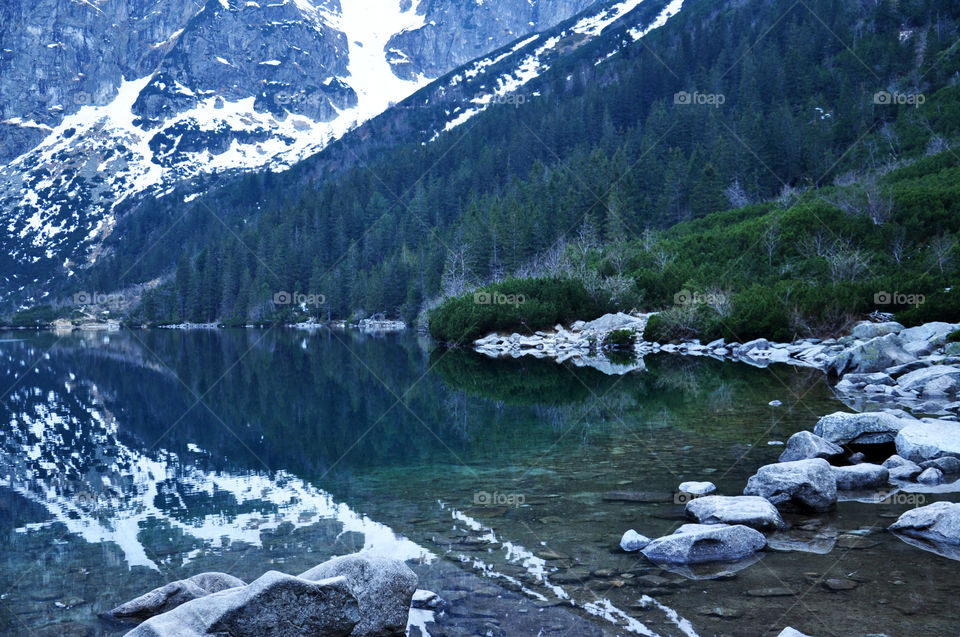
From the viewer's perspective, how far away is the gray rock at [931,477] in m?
9.04

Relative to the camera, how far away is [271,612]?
489 centimetres

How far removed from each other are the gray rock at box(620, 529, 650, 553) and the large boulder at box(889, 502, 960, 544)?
278 cm

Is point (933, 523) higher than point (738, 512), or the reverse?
A: point (738, 512)

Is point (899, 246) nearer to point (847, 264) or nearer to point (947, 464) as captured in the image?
point (847, 264)

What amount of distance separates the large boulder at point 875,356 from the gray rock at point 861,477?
1162 centimetres

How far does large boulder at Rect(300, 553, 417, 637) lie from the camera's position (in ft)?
18.0

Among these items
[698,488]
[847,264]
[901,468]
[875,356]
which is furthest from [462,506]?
[847,264]

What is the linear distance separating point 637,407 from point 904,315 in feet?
47.8

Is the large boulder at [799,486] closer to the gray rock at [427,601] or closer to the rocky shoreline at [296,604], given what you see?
the gray rock at [427,601]

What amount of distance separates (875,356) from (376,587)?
1852 cm

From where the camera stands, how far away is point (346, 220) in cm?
11888

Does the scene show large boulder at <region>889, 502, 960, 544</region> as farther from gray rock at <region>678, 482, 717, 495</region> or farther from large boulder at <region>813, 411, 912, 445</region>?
large boulder at <region>813, 411, 912, 445</region>

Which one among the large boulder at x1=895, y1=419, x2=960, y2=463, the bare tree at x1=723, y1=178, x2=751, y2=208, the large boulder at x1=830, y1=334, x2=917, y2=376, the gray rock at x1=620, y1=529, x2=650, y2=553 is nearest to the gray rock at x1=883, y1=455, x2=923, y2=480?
the large boulder at x1=895, y1=419, x2=960, y2=463

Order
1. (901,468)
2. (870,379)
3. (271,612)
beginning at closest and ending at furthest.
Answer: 1. (271,612)
2. (901,468)
3. (870,379)
